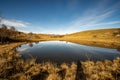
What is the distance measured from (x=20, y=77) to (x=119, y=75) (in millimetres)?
11892

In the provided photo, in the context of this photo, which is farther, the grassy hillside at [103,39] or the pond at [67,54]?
the grassy hillside at [103,39]

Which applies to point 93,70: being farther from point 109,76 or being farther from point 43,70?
point 43,70

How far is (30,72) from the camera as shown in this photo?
12414 millimetres

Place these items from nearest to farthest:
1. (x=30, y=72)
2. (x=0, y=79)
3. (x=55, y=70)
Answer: (x=0, y=79) → (x=30, y=72) → (x=55, y=70)

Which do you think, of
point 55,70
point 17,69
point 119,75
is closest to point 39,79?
point 55,70

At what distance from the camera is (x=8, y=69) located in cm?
1298

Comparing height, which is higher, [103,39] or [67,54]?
[103,39]

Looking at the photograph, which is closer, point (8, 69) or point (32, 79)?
point (32, 79)

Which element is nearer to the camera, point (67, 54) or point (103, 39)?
point (67, 54)

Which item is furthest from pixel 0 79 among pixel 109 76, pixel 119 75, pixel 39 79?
pixel 119 75

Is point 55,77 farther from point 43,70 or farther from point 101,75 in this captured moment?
point 101,75

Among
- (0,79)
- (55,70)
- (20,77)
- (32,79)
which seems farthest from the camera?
(55,70)

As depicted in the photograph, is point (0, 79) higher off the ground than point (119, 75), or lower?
higher

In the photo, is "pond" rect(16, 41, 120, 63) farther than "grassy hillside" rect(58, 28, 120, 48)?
No
